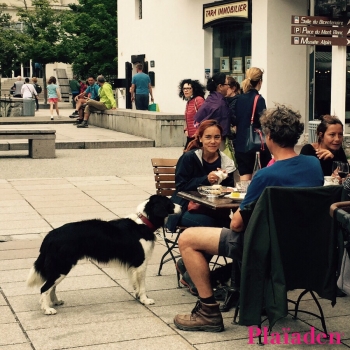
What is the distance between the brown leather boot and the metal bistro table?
756 millimetres

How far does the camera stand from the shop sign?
20.4m

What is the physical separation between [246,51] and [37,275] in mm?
16227

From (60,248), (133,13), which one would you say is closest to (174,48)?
(133,13)

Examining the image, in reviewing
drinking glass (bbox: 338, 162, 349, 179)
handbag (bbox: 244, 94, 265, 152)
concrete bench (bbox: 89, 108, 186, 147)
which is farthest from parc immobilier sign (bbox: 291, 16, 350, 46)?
drinking glass (bbox: 338, 162, 349, 179)

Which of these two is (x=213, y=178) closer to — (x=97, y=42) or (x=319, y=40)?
(x=319, y=40)

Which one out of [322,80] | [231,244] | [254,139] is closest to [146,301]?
[231,244]

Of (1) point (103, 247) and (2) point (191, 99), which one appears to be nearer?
(1) point (103, 247)

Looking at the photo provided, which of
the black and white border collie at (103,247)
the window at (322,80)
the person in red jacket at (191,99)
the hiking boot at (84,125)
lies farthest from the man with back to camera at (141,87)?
the black and white border collie at (103,247)

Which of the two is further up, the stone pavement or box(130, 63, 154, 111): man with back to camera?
box(130, 63, 154, 111): man with back to camera

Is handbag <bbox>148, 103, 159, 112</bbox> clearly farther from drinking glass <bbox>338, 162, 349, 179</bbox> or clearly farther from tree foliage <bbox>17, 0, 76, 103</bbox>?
tree foliage <bbox>17, 0, 76, 103</bbox>

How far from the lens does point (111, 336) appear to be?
4953 mm

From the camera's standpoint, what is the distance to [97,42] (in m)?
44.5

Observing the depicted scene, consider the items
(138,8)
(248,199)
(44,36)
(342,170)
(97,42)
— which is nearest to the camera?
(248,199)

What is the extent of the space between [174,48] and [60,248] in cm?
2032
